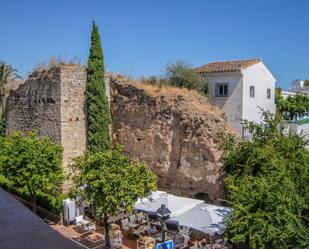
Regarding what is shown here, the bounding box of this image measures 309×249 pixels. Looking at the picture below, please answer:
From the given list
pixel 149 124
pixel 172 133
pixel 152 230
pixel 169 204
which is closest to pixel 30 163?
pixel 152 230

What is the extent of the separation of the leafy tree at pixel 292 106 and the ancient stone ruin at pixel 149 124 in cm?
2087

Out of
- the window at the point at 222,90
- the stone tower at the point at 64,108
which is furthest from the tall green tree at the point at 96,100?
the window at the point at 222,90

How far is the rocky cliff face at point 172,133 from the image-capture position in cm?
1611

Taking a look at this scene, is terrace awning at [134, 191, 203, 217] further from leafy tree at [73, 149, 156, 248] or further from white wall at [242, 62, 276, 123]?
white wall at [242, 62, 276, 123]

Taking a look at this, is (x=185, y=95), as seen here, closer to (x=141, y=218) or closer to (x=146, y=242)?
(x=141, y=218)

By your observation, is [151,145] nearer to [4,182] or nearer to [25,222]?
[4,182]

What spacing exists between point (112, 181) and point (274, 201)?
203 inches

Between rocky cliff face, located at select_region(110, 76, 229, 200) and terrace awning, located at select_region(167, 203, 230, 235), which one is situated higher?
rocky cliff face, located at select_region(110, 76, 229, 200)

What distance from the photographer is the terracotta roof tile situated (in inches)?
893

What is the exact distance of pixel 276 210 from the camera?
30.3ft

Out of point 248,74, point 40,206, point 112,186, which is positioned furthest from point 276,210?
point 248,74

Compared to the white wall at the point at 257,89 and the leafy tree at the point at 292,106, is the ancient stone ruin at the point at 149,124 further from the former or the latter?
the leafy tree at the point at 292,106

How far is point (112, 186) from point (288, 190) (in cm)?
555

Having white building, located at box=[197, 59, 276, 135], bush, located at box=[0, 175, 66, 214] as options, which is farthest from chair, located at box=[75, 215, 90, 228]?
white building, located at box=[197, 59, 276, 135]
